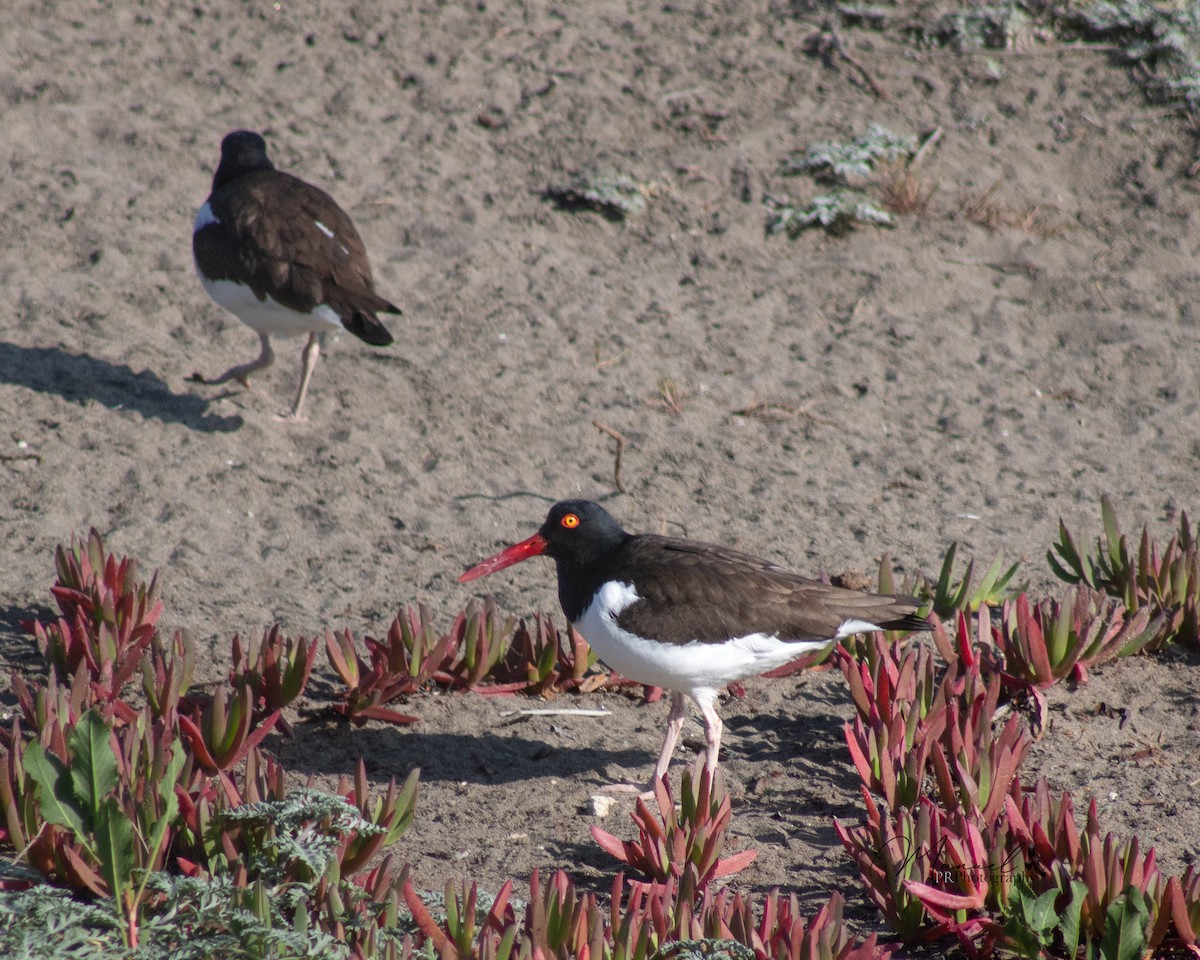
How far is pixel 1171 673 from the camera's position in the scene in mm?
5281

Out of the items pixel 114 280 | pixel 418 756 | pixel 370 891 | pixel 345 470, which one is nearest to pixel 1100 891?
pixel 370 891

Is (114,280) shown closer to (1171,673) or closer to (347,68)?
(347,68)

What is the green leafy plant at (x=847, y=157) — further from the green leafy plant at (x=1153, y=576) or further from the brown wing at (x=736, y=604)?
the brown wing at (x=736, y=604)

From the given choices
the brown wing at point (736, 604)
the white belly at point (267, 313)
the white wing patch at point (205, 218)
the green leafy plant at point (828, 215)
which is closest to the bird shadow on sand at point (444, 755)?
the brown wing at point (736, 604)

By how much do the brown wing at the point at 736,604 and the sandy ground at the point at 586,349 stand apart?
0.67 m

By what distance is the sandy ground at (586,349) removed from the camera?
16.6ft

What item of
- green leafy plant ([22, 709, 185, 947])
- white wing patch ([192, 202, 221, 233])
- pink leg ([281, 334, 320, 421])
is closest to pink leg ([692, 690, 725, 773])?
green leafy plant ([22, 709, 185, 947])

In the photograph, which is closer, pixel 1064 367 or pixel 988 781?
pixel 988 781

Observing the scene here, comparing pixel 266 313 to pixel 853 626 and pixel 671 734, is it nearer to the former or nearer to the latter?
pixel 671 734

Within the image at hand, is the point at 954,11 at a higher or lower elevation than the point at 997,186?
higher

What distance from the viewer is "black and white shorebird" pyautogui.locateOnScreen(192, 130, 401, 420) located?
6.73 m

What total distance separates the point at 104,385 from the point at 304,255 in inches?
54.4

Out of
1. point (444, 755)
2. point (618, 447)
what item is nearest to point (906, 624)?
point (444, 755)

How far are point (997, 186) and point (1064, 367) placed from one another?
208cm
